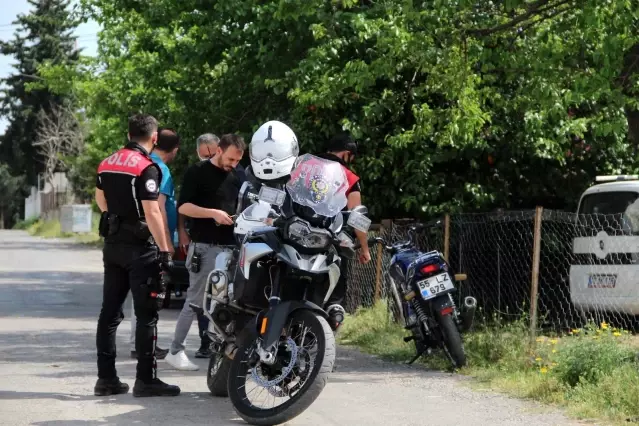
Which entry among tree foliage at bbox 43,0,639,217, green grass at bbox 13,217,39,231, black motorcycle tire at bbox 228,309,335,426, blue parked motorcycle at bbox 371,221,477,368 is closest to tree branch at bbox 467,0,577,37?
tree foliage at bbox 43,0,639,217

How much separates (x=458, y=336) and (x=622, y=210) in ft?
15.2

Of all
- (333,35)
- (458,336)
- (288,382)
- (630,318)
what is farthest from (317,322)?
(333,35)

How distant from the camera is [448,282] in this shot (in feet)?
34.5

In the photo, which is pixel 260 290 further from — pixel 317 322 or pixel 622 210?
pixel 622 210

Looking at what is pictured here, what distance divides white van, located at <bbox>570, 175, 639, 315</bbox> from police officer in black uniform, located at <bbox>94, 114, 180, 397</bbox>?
5.96 m

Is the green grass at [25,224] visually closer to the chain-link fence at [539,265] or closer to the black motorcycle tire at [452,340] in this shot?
the chain-link fence at [539,265]

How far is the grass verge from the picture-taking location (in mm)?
8266

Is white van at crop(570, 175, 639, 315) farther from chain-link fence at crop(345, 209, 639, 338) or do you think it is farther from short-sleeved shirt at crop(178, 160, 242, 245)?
short-sleeved shirt at crop(178, 160, 242, 245)

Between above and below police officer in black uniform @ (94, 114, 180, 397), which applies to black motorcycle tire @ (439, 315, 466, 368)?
below

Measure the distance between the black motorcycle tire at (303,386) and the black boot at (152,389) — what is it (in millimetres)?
1216

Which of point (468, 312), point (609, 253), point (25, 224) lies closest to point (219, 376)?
point (468, 312)

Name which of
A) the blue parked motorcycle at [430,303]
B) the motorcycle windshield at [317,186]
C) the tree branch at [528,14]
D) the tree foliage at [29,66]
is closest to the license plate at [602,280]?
the tree branch at [528,14]

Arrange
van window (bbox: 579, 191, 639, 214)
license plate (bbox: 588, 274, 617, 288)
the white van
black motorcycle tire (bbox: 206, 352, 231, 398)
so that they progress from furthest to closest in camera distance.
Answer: van window (bbox: 579, 191, 639, 214)
license plate (bbox: 588, 274, 617, 288)
the white van
black motorcycle tire (bbox: 206, 352, 231, 398)

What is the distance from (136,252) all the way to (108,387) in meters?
0.93
